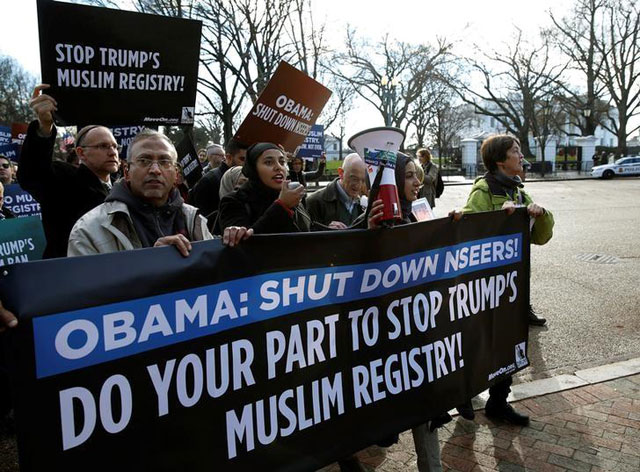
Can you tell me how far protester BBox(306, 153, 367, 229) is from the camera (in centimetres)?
373

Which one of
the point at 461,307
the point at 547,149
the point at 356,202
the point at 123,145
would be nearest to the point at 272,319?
the point at 461,307

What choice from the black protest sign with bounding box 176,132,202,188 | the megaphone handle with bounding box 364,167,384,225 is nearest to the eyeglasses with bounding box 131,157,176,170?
the megaphone handle with bounding box 364,167,384,225

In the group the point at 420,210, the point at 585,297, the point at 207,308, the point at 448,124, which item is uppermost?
the point at 448,124

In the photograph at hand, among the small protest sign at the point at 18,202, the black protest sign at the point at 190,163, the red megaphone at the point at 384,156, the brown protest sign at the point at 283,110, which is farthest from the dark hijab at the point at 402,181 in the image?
the small protest sign at the point at 18,202

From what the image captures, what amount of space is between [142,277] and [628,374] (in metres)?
4.05

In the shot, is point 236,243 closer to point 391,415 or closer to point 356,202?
point 391,415

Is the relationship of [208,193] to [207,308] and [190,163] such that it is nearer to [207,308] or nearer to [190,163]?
[190,163]

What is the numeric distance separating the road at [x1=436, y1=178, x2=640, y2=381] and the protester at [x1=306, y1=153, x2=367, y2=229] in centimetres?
203

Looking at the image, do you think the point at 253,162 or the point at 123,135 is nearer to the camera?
the point at 253,162

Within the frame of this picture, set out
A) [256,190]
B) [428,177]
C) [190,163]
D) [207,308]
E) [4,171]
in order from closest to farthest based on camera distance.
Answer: [207,308]
[256,190]
[4,171]
[190,163]
[428,177]

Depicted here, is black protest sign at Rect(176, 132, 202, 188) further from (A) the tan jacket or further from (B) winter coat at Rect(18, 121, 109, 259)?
(A) the tan jacket

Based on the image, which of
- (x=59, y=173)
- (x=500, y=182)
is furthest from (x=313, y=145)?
(x=59, y=173)

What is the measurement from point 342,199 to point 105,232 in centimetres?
202

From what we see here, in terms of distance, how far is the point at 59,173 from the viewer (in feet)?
9.99
